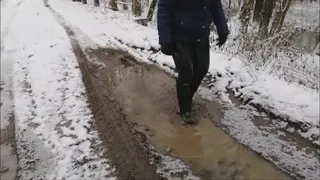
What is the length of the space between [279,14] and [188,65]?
428cm

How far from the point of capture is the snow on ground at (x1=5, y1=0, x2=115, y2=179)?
359 centimetres

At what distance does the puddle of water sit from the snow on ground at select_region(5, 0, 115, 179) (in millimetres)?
665

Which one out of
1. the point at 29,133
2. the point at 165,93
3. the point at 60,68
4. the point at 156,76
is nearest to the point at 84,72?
the point at 60,68

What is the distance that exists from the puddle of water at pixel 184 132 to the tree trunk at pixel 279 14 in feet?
8.19

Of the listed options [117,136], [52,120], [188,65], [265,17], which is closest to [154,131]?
[117,136]

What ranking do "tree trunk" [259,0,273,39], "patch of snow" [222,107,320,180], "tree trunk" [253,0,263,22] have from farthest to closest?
"tree trunk" [253,0,263,22]
"tree trunk" [259,0,273,39]
"patch of snow" [222,107,320,180]

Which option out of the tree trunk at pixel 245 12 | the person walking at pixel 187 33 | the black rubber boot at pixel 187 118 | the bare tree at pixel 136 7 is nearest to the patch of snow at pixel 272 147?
the black rubber boot at pixel 187 118

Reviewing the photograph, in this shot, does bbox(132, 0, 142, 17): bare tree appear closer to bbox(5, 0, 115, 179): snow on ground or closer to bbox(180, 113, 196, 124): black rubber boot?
bbox(5, 0, 115, 179): snow on ground

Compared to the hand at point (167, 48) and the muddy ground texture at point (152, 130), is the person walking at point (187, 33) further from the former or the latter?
the muddy ground texture at point (152, 130)

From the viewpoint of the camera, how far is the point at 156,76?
6402 millimetres

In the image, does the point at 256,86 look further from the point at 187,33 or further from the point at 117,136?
the point at 117,136

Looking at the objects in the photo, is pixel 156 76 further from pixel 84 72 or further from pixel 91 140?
pixel 91 140

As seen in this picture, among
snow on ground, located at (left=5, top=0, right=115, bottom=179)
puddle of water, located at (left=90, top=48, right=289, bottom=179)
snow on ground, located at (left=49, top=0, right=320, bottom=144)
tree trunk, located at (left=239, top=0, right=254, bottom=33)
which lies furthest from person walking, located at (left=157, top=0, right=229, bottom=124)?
tree trunk, located at (left=239, top=0, right=254, bottom=33)

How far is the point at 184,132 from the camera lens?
441 centimetres
